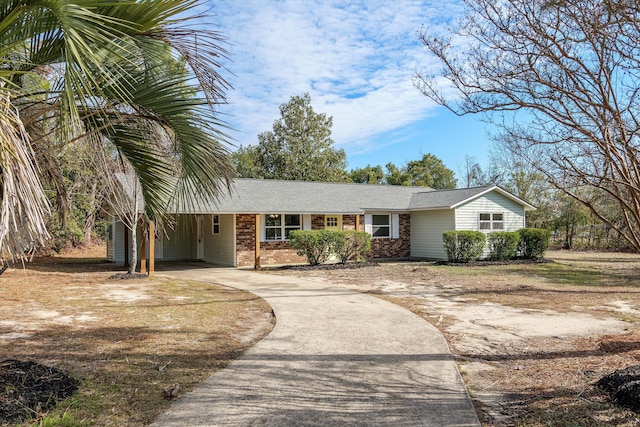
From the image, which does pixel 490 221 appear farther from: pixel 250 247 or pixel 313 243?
pixel 250 247

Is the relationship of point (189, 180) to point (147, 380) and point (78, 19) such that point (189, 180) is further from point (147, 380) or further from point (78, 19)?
point (147, 380)

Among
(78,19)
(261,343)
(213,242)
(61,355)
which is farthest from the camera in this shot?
(213,242)

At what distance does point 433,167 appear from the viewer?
151ft

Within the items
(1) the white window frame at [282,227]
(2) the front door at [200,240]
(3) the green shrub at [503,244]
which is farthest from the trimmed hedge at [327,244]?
(3) the green shrub at [503,244]

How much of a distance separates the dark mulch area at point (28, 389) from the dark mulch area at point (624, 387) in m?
4.98

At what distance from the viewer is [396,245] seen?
72.1 ft

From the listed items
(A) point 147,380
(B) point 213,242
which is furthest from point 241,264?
(A) point 147,380

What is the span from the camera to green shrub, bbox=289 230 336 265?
1661cm

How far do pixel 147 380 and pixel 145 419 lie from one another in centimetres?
100

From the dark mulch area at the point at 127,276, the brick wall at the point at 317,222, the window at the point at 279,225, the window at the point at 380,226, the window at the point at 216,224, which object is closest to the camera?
the dark mulch area at the point at 127,276

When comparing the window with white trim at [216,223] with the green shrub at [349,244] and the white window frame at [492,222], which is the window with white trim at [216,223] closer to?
the green shrub at [349,244]

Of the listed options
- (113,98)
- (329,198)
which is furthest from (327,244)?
(113,98)

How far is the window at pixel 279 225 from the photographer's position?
1870 cm

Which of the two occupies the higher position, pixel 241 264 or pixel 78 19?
pixel 78 19
